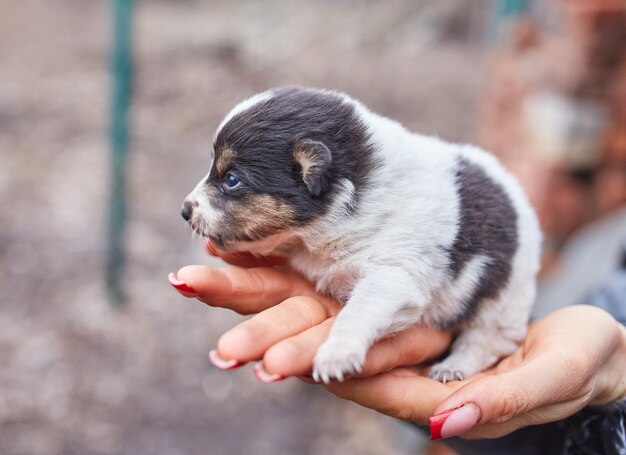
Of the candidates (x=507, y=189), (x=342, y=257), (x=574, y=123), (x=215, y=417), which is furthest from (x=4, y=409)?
(x=574, y=123)

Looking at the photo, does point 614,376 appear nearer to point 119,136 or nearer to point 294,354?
point 294,354

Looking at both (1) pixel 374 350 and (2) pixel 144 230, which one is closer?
(1) pixel 374 350

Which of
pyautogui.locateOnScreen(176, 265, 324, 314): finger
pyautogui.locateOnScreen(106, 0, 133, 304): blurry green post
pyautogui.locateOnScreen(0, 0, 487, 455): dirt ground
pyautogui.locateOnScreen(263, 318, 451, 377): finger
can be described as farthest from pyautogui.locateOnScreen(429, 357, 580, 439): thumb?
pyautogui.locateOnScreen(106, 0, 133, 304): blurry green post

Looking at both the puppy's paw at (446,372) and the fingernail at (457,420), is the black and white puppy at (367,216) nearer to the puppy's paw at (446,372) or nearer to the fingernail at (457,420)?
the puppy's paw at (446,372)

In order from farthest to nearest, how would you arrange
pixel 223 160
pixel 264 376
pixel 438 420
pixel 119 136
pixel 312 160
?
pixel 119 136 < pixel 223 160 < pixel 312 160 < pixel 438 420 < pixel 264 376

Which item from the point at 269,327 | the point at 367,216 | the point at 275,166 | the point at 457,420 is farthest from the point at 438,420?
the point at 275,166

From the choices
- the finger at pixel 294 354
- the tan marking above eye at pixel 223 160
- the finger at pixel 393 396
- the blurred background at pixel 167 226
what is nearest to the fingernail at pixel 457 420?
the finger at pixel 393 396

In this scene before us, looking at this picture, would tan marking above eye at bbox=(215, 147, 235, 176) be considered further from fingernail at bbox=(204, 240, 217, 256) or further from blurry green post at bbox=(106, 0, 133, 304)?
blurry green post at bbox=(106, 0, 133, 304)
